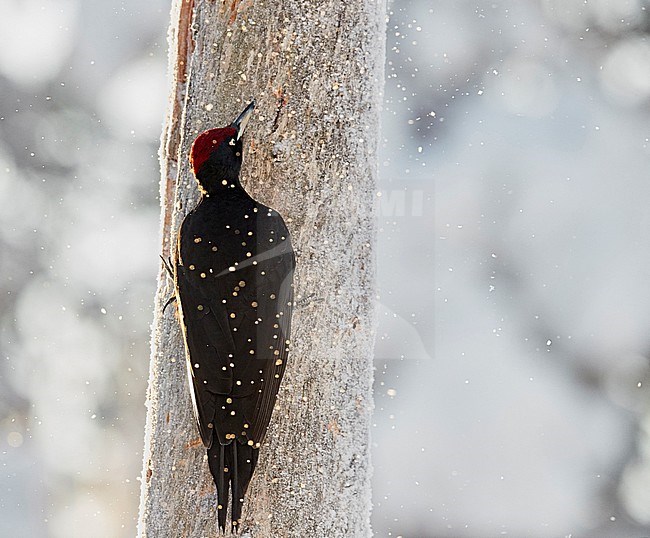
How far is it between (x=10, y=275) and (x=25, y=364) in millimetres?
175

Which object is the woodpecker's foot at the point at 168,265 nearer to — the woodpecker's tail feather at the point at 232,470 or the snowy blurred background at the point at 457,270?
the woodpecker's tail feather at the point at 232,470

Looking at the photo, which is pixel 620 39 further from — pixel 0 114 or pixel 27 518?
pixel 27 518

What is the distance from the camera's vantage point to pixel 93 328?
135 cm

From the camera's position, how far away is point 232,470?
20.6 inches

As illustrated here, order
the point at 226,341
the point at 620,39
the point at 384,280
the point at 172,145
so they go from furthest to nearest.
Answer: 1. the point at 620,39
2. the point at 384,280
3. the point at 172,145
4. the point at 226,341

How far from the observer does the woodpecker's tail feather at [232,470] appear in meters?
0.52

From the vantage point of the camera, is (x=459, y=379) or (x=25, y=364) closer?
(x=25, y=364)

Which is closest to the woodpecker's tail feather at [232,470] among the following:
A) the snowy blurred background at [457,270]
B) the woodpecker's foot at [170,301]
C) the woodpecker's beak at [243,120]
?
the woodpecker's foot at [170,301]

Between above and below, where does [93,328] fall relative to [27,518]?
above

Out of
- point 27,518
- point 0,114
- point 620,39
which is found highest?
point 620,39

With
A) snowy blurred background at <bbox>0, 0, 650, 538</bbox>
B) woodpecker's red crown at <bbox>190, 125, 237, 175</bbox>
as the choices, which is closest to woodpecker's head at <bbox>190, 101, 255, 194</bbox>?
woodpecker's red crown at <bbox>190, 125, 237, 175</bbox>

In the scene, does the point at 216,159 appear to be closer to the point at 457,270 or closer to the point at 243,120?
the point at 243,120

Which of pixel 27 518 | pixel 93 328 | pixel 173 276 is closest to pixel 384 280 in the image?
pixel 93 328

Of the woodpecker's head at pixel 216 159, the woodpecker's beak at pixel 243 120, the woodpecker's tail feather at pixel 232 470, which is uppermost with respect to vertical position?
the woodpecker's beak at pixel 243 120
